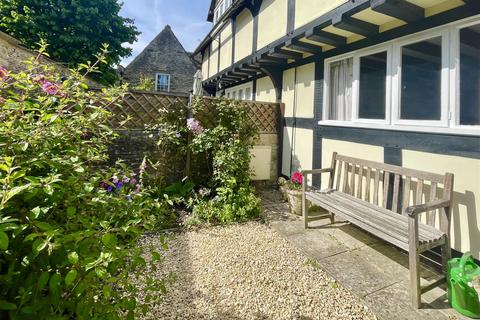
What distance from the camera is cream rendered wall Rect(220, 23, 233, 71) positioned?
31.5 ft

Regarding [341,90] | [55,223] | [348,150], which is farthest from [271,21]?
[55,223]

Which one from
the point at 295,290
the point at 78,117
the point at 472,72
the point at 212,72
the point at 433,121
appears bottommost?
the point at 295,290

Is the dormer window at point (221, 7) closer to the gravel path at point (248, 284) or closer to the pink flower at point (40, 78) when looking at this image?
the gravel path at point (248, 284)

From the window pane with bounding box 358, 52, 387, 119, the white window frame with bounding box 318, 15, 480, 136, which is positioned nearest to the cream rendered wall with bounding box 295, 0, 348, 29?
the white window frame with bounding box 318, 15, 480, 136

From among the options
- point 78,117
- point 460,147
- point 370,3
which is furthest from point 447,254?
point 78,117

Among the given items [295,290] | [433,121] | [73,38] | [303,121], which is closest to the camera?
[295,290]

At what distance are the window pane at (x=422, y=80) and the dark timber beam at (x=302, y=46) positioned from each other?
5.90 ft

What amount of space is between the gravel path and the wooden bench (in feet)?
2.43

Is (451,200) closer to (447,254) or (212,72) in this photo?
(447,254)

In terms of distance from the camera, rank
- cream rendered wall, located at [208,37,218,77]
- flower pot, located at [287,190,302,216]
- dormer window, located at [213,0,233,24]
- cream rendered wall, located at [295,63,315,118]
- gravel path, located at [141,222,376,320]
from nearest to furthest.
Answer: gravel path, located at [141,222,376,320] < flower pot, located at [287,190,302,216] < cream rendered wall, located at [295,63,315,118] < cream rendered wall, located at [208,37,218,77] < dormer window, located at [213,0,233,24]

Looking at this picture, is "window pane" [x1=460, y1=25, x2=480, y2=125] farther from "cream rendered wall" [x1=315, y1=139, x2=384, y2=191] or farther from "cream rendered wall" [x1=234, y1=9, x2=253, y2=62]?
"cream rendered wall" [x1=234, y1=9, x2=253, y2=62]

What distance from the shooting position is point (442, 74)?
2.91 meters

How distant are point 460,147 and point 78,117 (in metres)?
3.59

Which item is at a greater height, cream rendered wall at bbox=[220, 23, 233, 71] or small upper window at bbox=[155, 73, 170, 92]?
small upper window at bbox=[155, 73, 170, 92]
